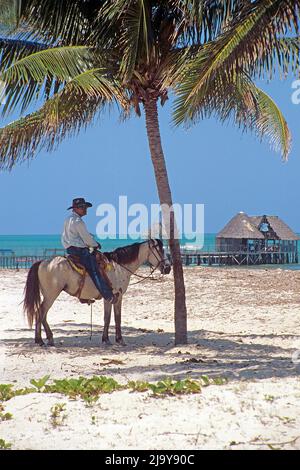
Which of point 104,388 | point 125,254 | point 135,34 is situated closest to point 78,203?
point 125,254

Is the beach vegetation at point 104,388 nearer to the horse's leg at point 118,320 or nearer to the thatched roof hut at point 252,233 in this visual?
the horse's leg at point 118,320

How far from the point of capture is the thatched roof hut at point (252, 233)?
5088 cm

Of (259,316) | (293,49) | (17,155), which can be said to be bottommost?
(259,316)

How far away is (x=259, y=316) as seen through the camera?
15266 mm

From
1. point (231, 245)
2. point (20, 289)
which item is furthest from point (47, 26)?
point (231, 245)

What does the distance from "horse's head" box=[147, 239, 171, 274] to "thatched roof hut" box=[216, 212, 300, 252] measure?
40.0 metres

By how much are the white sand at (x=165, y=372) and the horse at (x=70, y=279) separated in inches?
23.1

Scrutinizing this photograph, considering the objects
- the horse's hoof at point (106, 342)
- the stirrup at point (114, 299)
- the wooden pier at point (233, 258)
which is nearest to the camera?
the stirrup at point (114, 299)

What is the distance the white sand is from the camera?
512 cm

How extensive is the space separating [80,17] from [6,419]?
791cm

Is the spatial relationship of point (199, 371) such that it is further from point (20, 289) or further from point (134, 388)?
point (20, 289)


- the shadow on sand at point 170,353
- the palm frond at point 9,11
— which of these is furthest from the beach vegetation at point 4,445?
the palm frond at point 9,11

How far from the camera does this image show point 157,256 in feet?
35.7

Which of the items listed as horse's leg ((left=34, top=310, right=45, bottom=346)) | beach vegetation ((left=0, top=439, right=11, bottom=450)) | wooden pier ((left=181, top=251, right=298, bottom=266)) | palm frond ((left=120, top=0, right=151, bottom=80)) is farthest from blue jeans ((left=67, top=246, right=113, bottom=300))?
wooden pier ((left=181, top=251, right=298, bottom=266))
